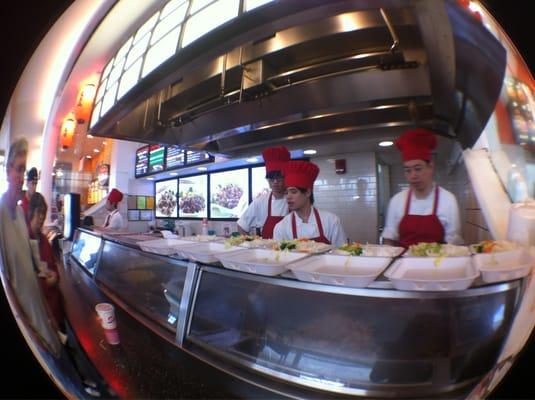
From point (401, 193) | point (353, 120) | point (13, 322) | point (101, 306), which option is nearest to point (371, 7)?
point (353, 120)

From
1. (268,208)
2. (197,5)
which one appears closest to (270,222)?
(268,208)

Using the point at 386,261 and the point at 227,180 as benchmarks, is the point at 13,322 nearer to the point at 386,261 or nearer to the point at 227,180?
the point at 227,180

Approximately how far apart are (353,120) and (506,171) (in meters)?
0.23

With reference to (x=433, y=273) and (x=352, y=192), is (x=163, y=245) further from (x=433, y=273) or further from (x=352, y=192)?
(x=433, y=273)

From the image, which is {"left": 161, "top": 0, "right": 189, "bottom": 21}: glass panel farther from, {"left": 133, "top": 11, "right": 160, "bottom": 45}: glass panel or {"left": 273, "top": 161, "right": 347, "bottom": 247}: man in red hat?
{"left": 273, "top": 161, "right": 347, "bottom": 247}: man in red hat

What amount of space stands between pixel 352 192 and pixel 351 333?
440mm

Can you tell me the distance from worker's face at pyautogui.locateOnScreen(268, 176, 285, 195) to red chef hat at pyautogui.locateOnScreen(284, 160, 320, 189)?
13 millimetres

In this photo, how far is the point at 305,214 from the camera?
1.38 feet

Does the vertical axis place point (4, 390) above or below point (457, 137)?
below

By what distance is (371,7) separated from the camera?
0.35m

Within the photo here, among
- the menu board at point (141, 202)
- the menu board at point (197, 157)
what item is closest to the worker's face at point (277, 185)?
the menu board at point (197, 157)

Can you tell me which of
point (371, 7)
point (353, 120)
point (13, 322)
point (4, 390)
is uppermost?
point (371, 7)

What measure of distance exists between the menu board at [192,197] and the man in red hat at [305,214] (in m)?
0.15

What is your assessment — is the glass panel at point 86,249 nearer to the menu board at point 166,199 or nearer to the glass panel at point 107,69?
the menu board at point 166,199
